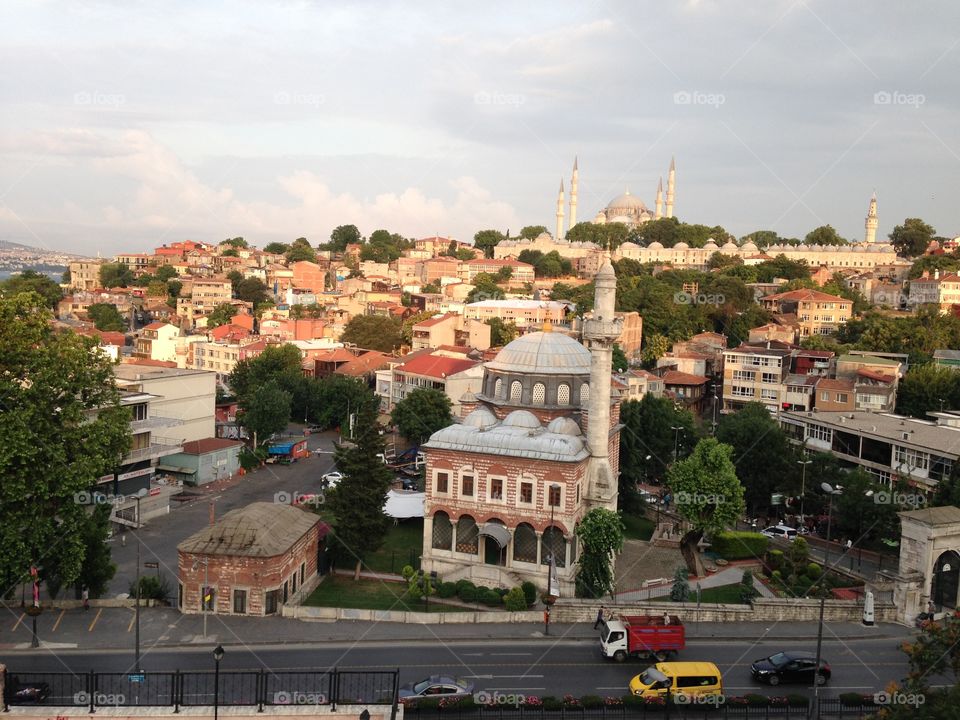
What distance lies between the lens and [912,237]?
120 metres

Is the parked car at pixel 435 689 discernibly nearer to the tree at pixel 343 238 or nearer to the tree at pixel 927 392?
the tree at pixel 927 392

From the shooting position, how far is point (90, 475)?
77.2 ft

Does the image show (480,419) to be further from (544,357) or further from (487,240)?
(487,240)

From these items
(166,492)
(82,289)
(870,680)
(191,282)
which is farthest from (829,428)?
(82,289)

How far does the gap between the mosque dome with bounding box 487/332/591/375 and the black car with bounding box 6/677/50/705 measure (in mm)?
Answer: 20168

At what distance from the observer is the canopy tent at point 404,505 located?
34625 mm

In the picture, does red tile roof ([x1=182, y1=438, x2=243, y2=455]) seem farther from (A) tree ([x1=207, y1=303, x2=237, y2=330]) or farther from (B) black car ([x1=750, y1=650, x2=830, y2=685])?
(A) tree ([x1=207, y1=303, x2=237, y2=330])

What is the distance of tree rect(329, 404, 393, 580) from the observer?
28.3m

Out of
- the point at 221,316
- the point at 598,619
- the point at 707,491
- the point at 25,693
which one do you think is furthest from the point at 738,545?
the point at 221,316

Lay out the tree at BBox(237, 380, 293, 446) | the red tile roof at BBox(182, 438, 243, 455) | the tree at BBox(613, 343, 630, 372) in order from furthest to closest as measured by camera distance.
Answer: the tree at BBox(613, 343, 630, 372), the tree at BBox(237, 380, 293, 446), the red tile roof at BBox(182, 438, 243, 455)

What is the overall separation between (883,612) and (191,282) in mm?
96193

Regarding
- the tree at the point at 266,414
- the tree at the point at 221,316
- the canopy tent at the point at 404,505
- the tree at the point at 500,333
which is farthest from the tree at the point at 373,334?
the canopy tent at the point at 404,505

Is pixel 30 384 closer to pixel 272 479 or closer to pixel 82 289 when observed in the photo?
pixel 272 479

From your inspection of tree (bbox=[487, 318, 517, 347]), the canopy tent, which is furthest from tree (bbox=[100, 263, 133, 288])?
the canopy tent
